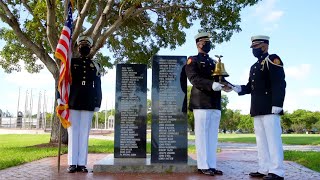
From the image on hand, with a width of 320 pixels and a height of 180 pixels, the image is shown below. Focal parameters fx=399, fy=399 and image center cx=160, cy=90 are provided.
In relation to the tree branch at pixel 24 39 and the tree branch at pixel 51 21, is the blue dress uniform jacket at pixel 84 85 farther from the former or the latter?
the tree branch at pixel 24 39

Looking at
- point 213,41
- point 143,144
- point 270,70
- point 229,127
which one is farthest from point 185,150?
point 229,127

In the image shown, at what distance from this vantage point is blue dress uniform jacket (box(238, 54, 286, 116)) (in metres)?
6.05

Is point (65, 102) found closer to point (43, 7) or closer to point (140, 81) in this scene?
point (140, 81)

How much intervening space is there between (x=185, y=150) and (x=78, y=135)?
1.99 m

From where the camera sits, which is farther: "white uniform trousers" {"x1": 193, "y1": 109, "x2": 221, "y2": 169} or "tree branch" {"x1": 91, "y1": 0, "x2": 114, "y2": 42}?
"tree branch" {"x1": 91, "y1": 0, "x2": 114, "y2": 42}

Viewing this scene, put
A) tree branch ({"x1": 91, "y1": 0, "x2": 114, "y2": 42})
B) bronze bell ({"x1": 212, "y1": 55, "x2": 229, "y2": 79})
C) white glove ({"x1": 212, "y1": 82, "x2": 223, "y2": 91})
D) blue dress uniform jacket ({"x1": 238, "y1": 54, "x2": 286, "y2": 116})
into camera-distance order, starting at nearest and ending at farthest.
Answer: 1. blue dress uniform jacket ({"x1": 238, "y1": 54, "x2": 286, "y2": 116})
2. white glove ({"x1": 212, "y1": 82, "x2": 223, "y2": 91})
3. bronze bell ({"x1": 212, "y1": 55, "x2": 229, "y2": 79})
4. tree branch ({"x1": 91, "y1": 0, "x2": 114, "y2": 42})

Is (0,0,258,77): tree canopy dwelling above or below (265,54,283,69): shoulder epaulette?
above

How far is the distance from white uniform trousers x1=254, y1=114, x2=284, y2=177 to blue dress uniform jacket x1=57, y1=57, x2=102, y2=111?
2.82 metres

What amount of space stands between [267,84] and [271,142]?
92 centimetres

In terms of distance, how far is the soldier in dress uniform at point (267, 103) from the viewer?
237 inches

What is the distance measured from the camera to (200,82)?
673cm

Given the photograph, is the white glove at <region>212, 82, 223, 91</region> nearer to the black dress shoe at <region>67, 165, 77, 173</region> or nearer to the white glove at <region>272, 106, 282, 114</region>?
the white glove at <region>272, 106, 282, 114</region>

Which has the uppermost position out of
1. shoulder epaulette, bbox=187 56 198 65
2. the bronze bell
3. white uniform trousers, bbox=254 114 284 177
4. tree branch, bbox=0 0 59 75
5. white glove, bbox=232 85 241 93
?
tree branch, bbox=0 0 59 75

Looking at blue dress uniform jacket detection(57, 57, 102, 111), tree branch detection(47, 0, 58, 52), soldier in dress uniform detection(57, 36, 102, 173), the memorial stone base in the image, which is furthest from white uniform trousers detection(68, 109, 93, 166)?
tree branch detection(47, 0, 58, 52)
